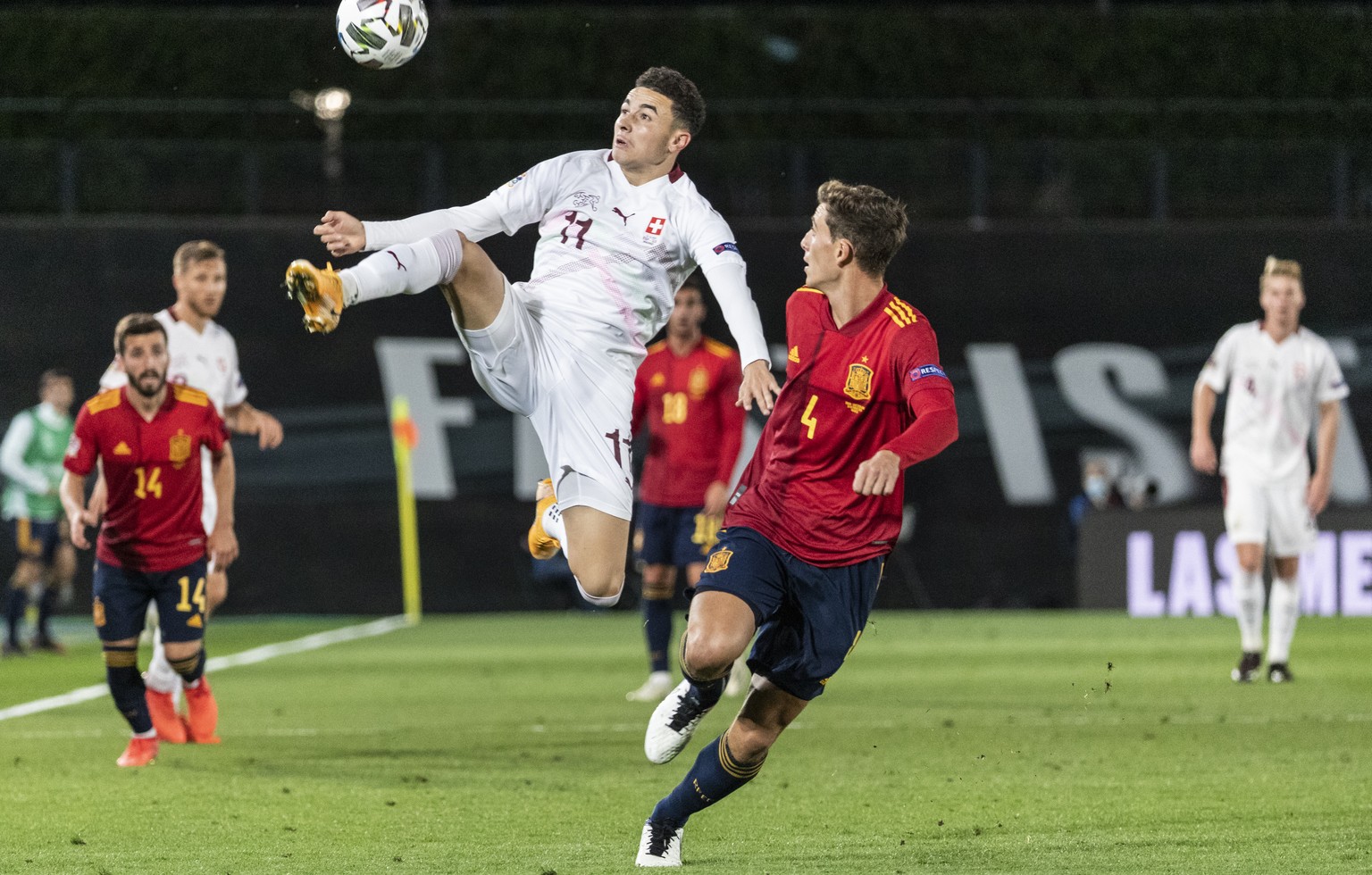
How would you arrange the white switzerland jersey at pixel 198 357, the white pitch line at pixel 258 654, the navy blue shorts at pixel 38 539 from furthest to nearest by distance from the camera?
the navy blue shorts at pixel 38 539 → the white pitch line at pixel 258 654 → the white switzerland jersey at pixel 198 357

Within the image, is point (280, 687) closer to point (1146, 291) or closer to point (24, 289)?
point (24, 289)

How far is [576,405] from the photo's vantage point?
7406 millimetres

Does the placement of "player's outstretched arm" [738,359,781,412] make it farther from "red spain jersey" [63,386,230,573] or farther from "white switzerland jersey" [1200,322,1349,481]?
"white switzerland jersey" [1200,322,1349,481]

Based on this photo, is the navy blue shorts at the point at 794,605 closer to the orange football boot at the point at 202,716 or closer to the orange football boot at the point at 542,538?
the orange football boot at the point at 542,538

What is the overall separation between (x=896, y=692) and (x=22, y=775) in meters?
5.81

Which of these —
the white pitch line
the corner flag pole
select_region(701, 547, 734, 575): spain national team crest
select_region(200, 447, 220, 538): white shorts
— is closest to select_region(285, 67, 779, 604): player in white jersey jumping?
select_region(701, 547, 734, 575): spain national team crest

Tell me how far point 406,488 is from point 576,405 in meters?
13.6

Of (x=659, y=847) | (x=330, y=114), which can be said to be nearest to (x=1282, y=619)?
(x=659, y=847)

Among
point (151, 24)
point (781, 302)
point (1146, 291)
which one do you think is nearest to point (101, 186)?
point (151, 24)

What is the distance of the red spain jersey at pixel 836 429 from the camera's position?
6.19 metres

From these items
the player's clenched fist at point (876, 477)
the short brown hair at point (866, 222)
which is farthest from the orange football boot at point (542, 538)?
the player's clenched fist at point (876, 477)

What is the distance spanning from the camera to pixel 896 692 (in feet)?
40.2

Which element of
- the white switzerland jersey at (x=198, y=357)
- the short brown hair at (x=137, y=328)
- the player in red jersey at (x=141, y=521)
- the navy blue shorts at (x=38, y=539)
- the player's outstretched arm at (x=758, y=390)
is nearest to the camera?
the player's outstretched arm at (x=758, y=390)

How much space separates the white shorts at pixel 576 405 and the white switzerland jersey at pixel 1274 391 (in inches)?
241
